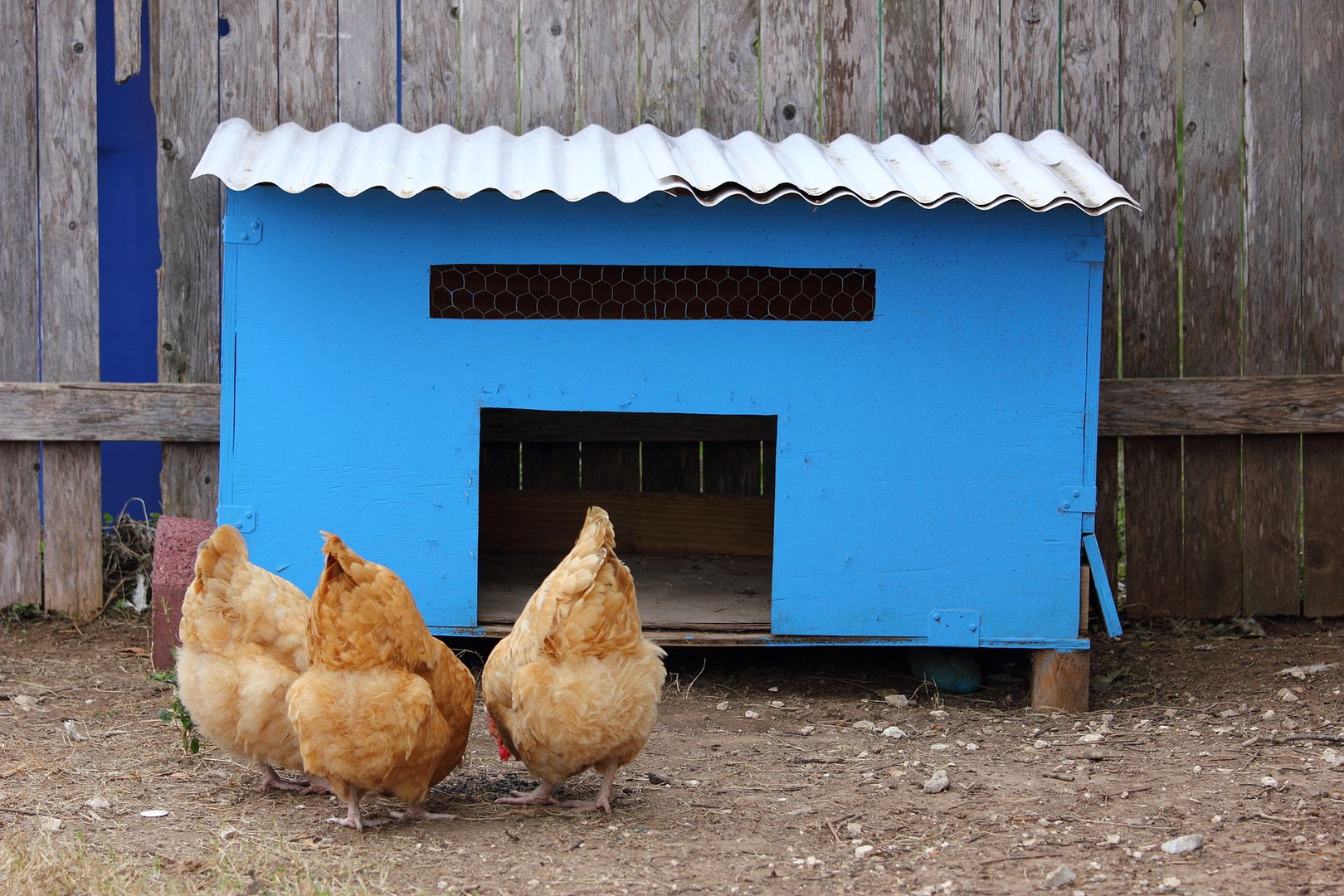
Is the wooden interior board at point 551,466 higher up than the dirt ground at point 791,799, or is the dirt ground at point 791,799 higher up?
the wooden interior board at point 551,466

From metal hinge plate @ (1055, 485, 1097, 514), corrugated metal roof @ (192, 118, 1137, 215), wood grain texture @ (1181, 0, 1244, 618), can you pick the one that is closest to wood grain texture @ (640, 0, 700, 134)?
corrugated metal roof @ (192, 118, 1137, 215)

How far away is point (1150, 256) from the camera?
4996mm

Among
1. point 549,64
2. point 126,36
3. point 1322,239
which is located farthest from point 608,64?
point 1322,239

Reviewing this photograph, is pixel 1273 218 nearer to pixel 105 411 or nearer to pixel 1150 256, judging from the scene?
pixel 1150 256

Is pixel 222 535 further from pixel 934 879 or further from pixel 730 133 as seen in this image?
pixel 730 133

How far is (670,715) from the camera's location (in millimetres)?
4207

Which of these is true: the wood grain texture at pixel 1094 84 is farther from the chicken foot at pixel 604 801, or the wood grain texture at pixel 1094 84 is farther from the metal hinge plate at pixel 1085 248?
the chicken foot at pixel 604 801

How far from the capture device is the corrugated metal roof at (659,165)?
3.83m

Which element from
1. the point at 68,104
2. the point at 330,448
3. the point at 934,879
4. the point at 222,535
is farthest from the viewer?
the point at 68,104

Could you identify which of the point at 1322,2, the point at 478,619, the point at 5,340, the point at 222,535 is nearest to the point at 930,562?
the point at 478,619

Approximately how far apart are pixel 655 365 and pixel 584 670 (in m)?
1.33

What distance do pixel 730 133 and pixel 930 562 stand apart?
188 cm

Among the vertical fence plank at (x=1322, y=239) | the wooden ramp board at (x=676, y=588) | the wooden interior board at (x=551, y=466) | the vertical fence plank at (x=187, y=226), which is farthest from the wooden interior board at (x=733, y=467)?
the vertical fence plank at (x=1322, y=239)

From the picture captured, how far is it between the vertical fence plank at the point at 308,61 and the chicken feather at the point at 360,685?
8.25 ft
